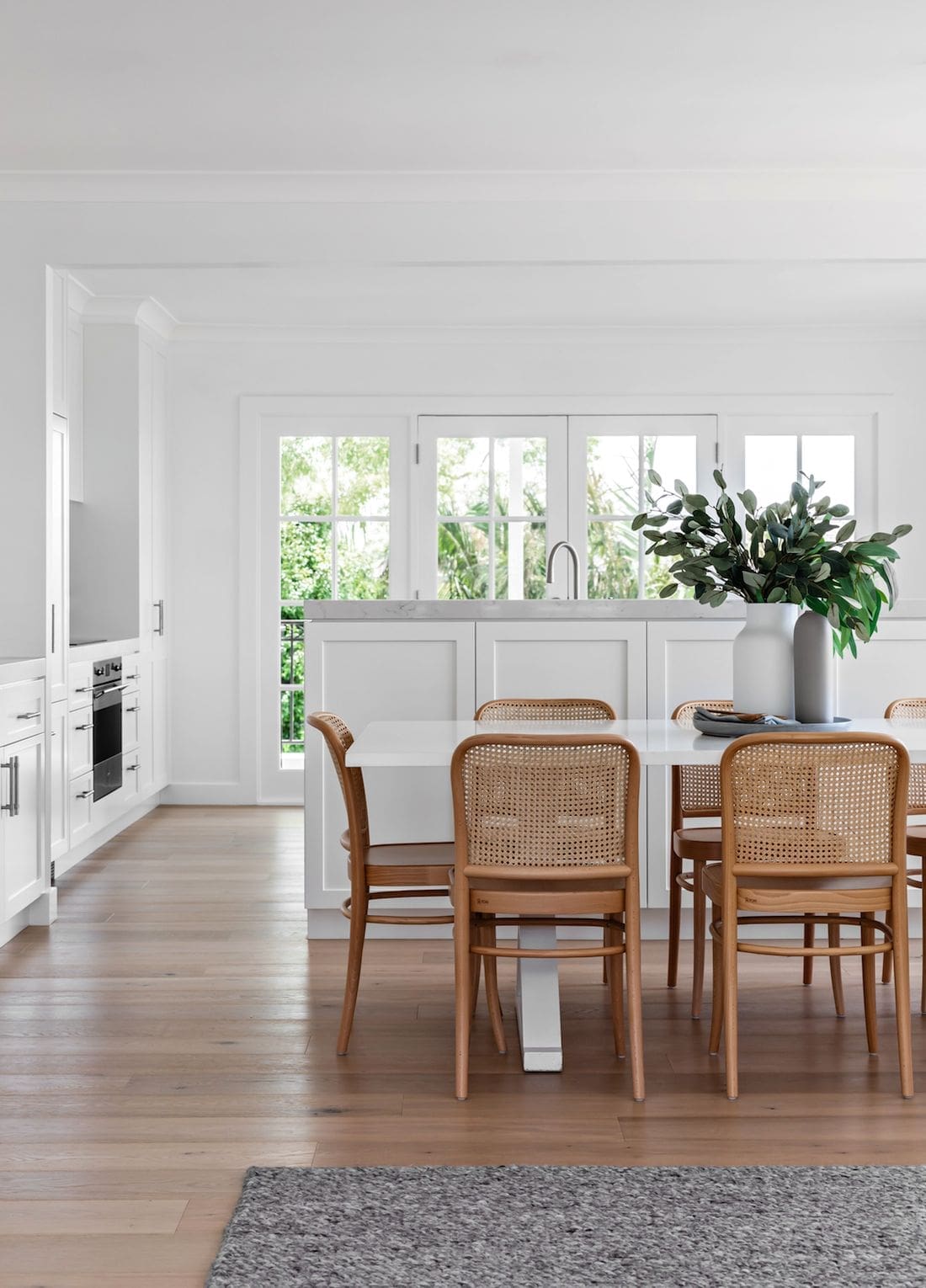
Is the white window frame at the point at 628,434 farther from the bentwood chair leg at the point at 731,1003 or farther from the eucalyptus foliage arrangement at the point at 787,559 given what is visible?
the bentwood chair leg at the point at 731,1003

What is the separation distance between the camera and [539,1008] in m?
2.92

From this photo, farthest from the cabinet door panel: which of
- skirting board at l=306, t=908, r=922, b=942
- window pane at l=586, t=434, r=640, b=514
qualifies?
window pane at l=586, t=434, r=640, b=514

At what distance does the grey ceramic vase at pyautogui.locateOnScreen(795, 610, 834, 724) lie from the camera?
322 cm

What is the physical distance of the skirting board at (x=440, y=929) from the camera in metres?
4.06

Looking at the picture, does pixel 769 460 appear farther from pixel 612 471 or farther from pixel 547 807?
pixel 547 807

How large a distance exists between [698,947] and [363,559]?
155 inches

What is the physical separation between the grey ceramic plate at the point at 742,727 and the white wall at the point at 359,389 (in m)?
3.80

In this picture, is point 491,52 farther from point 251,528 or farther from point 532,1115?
point 251,528

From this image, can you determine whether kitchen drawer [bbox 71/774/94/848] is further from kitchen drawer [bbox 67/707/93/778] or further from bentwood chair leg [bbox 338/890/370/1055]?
bentwood chair leg [bbox 338/890/370/1055]

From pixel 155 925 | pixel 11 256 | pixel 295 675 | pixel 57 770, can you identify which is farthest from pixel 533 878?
pixel 295 675

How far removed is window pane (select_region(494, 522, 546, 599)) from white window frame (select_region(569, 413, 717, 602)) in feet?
0.73

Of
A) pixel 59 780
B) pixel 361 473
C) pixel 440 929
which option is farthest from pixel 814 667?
pixel 361 473

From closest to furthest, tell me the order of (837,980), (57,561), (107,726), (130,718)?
(837,980)
(57,561)
(107,726)
(130,718)

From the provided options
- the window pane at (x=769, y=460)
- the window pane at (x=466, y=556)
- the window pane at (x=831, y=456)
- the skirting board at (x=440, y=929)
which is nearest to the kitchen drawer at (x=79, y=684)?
the skirting board at (x=440, y=929)
